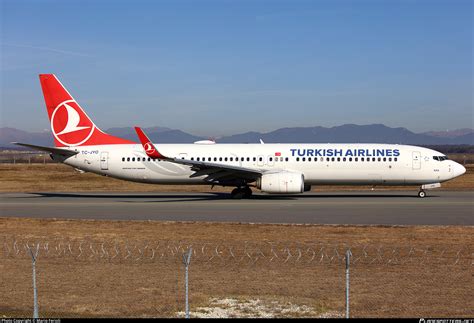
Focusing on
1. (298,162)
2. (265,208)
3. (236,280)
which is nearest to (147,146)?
(265,208)

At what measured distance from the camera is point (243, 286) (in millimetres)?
16688

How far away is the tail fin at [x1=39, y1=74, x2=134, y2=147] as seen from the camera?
44.6 metres

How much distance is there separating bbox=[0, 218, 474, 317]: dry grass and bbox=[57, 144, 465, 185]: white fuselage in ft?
59.0

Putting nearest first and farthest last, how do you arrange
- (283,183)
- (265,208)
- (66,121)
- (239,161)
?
(265,208) → (283,183) → (239,161) → (66,121)

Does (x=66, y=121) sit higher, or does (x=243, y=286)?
(x=66, y=121)

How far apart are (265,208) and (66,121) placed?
711 inches

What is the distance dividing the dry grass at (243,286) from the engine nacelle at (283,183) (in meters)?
15.7

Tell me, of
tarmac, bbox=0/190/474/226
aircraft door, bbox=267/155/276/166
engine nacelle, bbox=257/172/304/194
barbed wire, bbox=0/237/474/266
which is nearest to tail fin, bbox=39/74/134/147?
tarmac, bbox=0/190/474/226

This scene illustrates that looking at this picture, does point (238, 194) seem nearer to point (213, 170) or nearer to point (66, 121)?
point (213, 170)

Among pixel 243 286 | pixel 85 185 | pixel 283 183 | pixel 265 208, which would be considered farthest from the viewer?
pixel 85 185

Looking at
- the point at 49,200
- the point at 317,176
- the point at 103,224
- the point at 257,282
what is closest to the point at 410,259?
the point at 257,282

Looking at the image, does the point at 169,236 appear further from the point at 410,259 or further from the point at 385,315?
the point at 385,315

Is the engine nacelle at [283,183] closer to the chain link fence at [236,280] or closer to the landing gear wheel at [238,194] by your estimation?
the landing gear wheel at [238,194]

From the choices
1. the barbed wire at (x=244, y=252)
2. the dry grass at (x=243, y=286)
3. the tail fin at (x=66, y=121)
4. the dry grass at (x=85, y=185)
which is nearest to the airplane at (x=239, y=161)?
the tail fin at (x=66, y=121)
